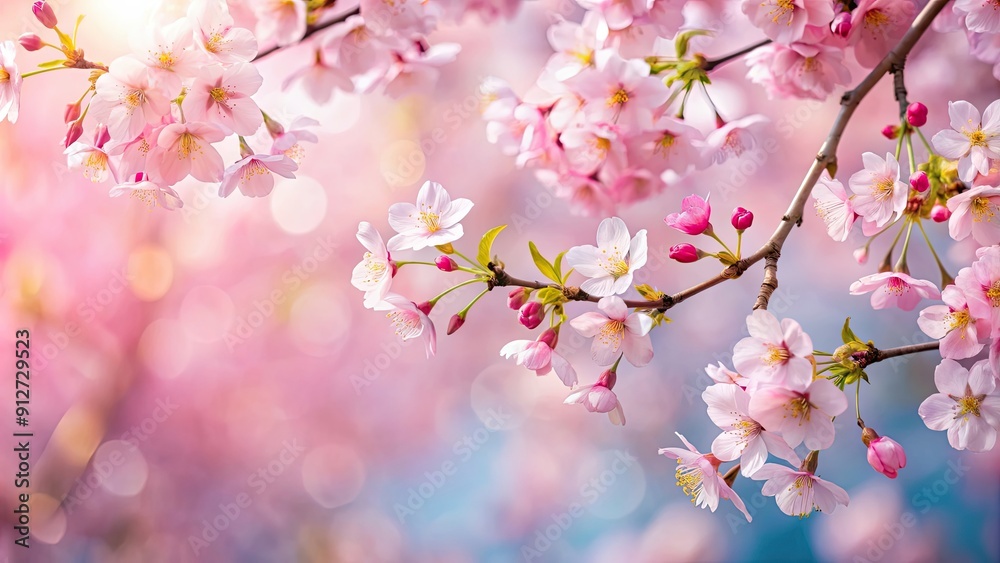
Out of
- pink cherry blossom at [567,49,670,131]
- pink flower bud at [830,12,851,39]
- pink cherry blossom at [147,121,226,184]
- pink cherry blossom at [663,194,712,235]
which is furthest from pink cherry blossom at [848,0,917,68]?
pink cherry blossom at [147,121,226,184]

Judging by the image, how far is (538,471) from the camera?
4.83ft

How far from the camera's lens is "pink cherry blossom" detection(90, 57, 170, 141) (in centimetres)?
66

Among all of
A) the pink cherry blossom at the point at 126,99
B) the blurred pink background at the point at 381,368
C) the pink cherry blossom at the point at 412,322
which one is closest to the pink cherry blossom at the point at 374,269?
the pink cherry blossom at the point at 412,322

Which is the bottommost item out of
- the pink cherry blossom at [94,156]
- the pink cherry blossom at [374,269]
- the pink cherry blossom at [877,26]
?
the pink cherry blossom at [374,269]

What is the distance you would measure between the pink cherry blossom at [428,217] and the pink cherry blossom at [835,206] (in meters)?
0.34

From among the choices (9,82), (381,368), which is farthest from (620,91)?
(381,368)

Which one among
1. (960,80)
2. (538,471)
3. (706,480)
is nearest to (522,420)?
(538,471)

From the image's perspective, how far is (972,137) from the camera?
0.69 metres

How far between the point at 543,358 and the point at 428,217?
0.59 ft

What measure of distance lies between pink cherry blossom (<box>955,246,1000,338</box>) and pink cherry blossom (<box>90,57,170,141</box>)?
745mm

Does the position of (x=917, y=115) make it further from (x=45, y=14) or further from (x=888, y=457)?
(x=45, y=14)

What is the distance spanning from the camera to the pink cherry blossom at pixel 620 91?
0.79 metres

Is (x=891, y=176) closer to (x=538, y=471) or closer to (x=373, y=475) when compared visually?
(x=538, y=471)

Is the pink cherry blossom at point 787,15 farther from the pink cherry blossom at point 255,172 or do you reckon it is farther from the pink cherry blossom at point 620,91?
the pink cherry blossom at point 255,172
